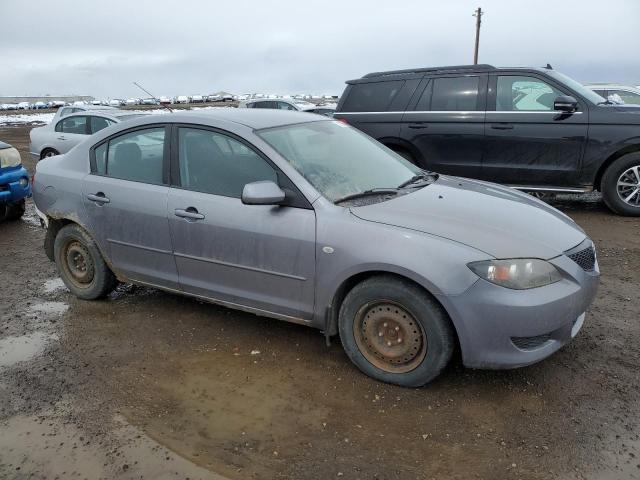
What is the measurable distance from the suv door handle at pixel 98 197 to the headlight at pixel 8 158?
4.11 meters

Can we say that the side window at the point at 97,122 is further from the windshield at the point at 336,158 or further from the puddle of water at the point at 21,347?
the windshield at the point at 336,158

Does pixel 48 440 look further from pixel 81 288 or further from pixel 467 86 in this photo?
pixel 467 86

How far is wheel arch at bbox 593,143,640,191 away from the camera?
7176 mm

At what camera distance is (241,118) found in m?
4.12

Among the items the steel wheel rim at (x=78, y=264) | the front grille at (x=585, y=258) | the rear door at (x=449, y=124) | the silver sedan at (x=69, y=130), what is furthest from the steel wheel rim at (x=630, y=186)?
the silver sedan at (x=69, y=130)

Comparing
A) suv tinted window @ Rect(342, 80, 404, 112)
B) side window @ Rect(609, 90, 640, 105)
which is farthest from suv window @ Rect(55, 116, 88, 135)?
side window @ Rect(609, 90, 640, 105)

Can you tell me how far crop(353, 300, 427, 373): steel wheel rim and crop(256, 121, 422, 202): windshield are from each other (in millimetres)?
776

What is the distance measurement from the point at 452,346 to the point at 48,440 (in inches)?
90.3

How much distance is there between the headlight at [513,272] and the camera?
3.03 m

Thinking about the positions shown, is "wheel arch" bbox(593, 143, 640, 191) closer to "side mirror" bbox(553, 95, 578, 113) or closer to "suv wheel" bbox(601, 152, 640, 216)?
"suv wheel" bbox(601, 152, 640, 216)

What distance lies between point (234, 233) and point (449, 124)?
16.4ft

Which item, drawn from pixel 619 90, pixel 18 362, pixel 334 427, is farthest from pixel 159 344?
pixel 619 90

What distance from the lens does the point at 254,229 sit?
144 inches

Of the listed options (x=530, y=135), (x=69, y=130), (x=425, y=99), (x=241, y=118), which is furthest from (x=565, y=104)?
(x=69, y=130)
